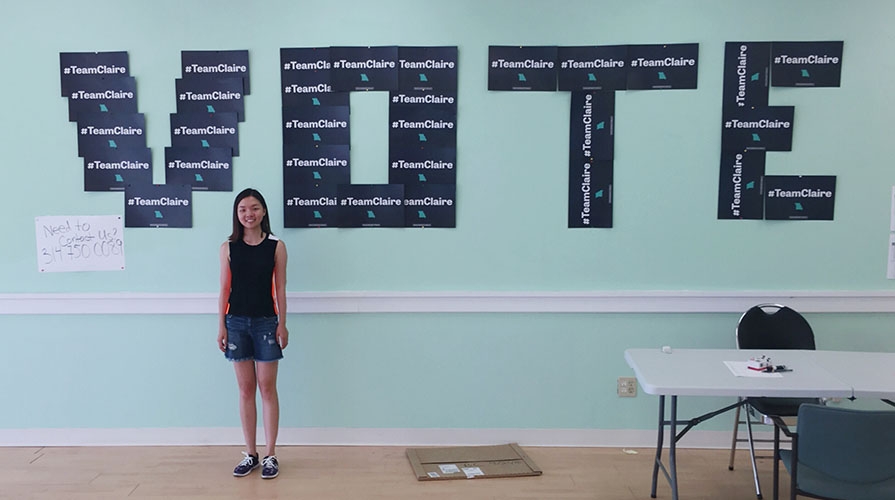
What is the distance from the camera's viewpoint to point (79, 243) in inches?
145

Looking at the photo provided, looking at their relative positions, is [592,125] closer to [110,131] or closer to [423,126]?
[423,126]

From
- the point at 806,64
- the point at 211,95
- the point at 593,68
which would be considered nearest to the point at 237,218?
the point at 211,95

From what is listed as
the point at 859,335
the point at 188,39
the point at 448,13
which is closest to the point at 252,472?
the point at 188,39

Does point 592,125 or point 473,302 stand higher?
point 592,125

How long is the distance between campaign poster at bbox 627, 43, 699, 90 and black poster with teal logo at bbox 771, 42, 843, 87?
449 millimetres

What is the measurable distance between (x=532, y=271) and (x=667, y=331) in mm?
864

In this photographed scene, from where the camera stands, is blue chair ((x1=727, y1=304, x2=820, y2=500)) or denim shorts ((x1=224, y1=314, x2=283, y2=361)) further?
blue chair ((x1=727, y1=304, x2=820, y2=500))

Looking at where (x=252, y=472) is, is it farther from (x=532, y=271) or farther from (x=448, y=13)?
(x=448, y=13)

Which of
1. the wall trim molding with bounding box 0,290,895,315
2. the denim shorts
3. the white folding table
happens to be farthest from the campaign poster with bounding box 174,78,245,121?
the white folding table

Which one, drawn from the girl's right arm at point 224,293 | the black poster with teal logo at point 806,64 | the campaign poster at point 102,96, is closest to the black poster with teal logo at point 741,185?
the black poster with teal logo at point 806,64

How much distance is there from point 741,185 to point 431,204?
177cm

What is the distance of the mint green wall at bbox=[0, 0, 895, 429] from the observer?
3.53 meters

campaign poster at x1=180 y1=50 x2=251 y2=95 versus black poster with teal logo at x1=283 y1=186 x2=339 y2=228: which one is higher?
campaign poster at x1=180 y1=50 x2=251 y2=95

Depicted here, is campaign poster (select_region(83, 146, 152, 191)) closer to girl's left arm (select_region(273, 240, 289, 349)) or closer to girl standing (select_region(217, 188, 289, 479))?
girl standing (select_region(217, 188, 289, 479))
